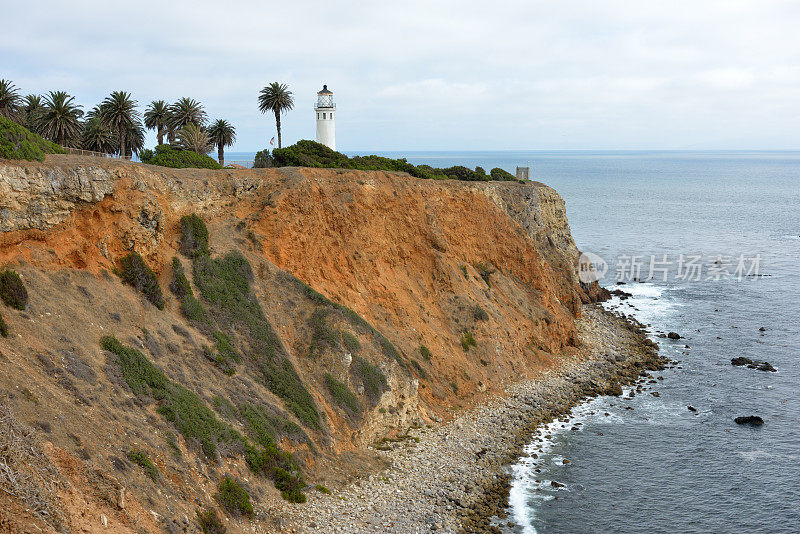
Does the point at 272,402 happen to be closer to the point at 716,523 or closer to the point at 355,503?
the point at 355,503

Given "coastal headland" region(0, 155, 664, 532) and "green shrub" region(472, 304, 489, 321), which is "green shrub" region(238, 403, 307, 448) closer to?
"coastal headland" region(0, 155, 664, 532)

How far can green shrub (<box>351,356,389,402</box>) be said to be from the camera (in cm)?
4056

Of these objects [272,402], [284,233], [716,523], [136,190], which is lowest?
[716,523]

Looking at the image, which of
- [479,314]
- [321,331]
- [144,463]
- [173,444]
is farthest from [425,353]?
[144,463]

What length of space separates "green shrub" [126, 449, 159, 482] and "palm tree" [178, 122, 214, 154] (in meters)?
38.2

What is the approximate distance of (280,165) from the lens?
56.0 metres

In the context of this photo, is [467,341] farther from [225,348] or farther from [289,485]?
[289,485]

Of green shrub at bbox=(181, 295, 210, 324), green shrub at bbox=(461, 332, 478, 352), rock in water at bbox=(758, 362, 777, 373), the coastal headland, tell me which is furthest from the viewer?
rock in water at bbox=(758, 362, 777, 373)

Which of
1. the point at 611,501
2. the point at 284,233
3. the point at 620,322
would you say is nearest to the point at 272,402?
the point at 284,233

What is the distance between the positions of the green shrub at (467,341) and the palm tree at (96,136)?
3744cm

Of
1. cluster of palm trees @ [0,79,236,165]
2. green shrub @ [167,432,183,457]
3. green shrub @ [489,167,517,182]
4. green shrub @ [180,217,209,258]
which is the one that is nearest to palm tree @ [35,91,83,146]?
cluster of palm trees @ [0,79,236,165]

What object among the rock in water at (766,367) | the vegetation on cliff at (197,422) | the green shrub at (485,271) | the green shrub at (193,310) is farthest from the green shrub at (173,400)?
the rock in water at (766,367)

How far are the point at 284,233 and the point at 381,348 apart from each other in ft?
38.0

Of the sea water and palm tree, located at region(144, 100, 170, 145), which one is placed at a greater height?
palm tree, located at region(144, 100, 170, 145)
